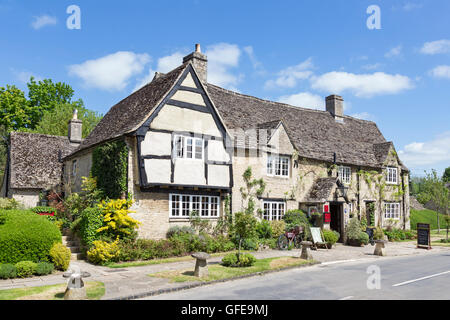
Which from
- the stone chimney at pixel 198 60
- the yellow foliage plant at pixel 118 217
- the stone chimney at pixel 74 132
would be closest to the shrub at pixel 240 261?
the yellow foliage plant at pixel 118 217

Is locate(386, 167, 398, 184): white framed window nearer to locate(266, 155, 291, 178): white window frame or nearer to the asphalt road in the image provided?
locate(266, 155, 291, 178): white window frame

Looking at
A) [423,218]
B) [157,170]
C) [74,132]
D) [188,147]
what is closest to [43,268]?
[157,170]

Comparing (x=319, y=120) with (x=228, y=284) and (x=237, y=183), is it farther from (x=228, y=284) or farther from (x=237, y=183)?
(x=228, y=284)

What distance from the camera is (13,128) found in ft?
142

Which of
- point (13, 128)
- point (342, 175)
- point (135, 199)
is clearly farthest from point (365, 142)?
point (13, 128)

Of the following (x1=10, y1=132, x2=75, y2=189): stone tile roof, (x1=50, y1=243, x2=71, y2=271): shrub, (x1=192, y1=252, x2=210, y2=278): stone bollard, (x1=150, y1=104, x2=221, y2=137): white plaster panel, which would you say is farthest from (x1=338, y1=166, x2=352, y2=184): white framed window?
(x1=10, y1=132, x2=75, y2=189): stone tile roof

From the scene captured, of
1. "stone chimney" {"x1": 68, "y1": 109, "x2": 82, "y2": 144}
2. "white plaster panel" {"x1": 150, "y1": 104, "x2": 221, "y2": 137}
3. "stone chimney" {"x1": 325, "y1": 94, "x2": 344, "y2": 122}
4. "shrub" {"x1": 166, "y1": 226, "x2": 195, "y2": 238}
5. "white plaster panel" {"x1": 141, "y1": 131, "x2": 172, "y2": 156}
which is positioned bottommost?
"shrub" {"x1": 166, "y1": 226, "x2": 195, "y2": 238}

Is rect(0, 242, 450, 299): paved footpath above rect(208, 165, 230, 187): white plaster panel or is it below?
below

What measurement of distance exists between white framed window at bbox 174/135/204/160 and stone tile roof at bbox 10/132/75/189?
13.3 m

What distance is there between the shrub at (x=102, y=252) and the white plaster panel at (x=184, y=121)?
5.82m

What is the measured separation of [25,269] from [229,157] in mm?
11137

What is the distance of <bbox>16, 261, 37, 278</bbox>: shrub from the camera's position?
12368 mm

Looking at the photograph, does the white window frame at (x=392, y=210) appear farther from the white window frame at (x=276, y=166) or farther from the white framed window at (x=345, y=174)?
the white window frame at (x=276, y=166)
